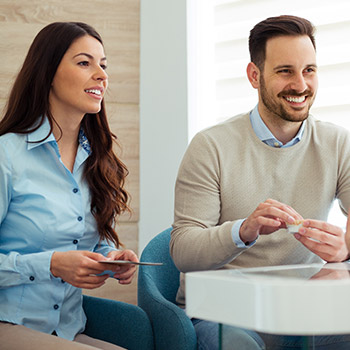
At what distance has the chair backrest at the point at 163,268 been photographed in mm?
2061

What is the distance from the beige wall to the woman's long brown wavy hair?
84 cm

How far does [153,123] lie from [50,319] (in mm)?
1382

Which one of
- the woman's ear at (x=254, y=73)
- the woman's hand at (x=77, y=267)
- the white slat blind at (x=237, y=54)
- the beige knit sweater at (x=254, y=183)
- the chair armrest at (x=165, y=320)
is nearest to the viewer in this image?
the woman's hand at (x=77, y=267)

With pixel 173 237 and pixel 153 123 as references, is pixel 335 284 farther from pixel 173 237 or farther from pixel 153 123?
pixel 153 123

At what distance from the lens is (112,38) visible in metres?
2.85

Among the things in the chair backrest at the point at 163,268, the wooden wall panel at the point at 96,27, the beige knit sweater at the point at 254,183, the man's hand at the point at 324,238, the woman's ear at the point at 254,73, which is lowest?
the chair backrest at the point at 163,268

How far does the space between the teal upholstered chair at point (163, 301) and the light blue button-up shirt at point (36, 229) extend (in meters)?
0.25

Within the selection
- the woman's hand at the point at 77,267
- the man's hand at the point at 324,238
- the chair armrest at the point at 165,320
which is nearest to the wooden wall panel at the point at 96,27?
the chair armrest at the point at 165,320

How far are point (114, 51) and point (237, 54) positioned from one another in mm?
635

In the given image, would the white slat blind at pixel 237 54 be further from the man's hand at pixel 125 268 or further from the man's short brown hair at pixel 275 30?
the man's hand at pixel 125 268

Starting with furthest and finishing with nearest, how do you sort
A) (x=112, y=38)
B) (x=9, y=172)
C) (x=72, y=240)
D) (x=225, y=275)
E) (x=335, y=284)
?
(x=112, y=38), (x=72, y=240), (x=9, y=172), (x=225, y=275), (x=335, y=284)

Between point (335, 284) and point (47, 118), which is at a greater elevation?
point (47, 118)

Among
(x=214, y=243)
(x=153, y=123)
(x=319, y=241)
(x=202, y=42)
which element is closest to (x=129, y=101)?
(x=153, y=123)

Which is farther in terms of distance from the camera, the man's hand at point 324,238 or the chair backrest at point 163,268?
the chair backrest at point 163,268
